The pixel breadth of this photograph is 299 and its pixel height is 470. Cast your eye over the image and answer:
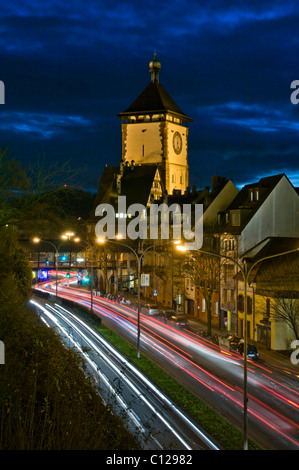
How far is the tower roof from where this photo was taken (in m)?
120

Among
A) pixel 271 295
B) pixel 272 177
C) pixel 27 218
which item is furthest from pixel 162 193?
pixel 27 218

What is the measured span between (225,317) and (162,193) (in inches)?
1980

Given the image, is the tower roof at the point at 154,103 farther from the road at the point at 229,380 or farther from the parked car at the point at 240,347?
the parked car at the point at 240,347

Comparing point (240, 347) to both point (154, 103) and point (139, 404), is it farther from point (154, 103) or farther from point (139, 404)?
point (154, 103)

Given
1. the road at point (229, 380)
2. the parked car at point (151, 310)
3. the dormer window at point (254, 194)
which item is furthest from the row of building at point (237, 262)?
the road at point (229, 380)

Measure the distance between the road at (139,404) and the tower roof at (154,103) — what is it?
7596cm

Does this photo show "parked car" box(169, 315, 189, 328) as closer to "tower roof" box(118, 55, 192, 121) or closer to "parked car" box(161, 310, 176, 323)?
"parked car" box(161, 310, 176, 323)

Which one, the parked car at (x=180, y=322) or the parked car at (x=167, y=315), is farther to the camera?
Result: the parked car at (x=167, y=315)

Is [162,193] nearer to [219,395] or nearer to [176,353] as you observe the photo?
[176,353]

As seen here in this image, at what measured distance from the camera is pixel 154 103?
12125 cm

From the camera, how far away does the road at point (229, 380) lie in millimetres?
28719

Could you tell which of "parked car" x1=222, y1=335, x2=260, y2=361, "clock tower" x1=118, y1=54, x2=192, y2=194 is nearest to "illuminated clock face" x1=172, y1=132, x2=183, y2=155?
"clock tower" x1=118, y1=54, x2=192, y2=194

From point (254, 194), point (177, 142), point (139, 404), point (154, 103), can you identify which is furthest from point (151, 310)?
point (154, 103)

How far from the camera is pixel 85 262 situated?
9994 centimetres
